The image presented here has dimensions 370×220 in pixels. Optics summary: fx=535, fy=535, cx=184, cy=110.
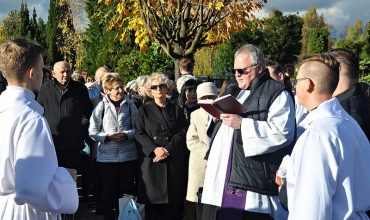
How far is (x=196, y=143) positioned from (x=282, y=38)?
44.4 m

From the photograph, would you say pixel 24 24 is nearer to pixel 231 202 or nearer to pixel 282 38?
pixel 282 38

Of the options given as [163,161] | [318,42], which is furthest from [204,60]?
[163,161]

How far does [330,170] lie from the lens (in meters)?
2.82

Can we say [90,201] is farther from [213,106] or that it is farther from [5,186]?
[5,186]

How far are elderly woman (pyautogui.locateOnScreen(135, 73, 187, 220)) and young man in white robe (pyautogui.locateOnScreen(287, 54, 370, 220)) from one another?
3789 mm

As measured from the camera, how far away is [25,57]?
9.95 ft

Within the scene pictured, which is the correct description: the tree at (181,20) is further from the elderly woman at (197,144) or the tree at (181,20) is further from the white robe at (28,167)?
the white robe at (28,167)

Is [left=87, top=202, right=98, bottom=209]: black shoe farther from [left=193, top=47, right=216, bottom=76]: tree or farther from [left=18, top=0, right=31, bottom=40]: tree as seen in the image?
[left=18, top=0, right=31, bottom=40]: tree

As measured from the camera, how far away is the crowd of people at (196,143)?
2.86 metres

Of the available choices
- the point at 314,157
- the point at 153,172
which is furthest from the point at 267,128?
the point at 153,172

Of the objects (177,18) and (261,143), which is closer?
(261,143)

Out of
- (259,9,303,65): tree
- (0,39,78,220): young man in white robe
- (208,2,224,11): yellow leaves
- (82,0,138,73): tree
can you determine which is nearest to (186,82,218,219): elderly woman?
(0,39,78,220): young man in white robe

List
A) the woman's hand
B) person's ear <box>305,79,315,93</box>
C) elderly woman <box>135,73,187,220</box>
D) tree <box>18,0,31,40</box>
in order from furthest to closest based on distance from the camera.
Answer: tree <box>18,0,31,40</box> → the woman's hand → elderly woman <box>135,73,187,220</box> → person's ear <box>305,79,315,93</box>

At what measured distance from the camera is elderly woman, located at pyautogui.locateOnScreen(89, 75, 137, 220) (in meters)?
7.30
